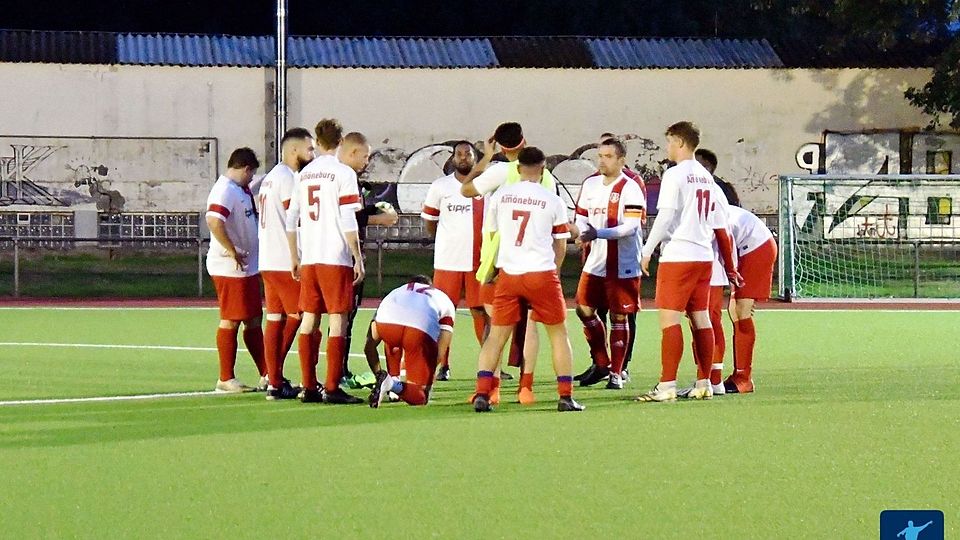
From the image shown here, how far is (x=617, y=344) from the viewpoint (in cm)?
1287

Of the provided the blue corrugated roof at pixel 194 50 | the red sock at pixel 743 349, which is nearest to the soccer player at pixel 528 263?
the red sock at pixel 743 349

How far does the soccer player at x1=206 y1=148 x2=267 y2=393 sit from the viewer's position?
40.1ft

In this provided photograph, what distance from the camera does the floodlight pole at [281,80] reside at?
3369cm

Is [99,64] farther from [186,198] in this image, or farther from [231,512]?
[231,512]

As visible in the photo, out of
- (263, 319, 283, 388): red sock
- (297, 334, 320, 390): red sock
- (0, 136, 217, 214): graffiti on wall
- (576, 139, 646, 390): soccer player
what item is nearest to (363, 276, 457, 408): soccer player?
(297, 334, 320, 390): red sock

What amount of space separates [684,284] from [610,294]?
5.14ft

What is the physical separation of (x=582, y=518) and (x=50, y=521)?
2372mm

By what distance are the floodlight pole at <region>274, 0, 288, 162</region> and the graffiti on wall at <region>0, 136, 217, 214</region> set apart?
2172 mm

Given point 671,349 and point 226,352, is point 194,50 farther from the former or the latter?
point 671,349

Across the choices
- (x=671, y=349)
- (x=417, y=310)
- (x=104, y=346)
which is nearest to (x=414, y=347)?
(x=417, y=310)

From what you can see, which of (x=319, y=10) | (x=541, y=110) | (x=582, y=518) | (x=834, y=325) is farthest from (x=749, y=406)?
(x=319, y=10)

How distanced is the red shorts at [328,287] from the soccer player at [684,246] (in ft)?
7.14

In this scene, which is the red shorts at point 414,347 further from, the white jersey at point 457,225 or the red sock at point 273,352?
the white jersey at point 457,225

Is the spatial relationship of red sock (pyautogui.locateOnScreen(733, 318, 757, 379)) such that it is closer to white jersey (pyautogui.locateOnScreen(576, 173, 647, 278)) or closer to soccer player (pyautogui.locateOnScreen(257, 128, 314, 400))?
white jersey (pyautogui.locateOnScreen(576, 173, 647, 278))
